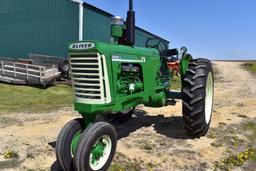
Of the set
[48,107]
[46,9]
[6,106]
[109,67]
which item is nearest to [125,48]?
[109,67]

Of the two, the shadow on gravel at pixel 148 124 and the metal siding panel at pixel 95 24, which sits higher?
the metal siding panel at pixel 95 24

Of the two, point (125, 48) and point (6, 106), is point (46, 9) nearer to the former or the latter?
point (6, 106)

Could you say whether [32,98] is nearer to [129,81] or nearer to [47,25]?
[129,81]

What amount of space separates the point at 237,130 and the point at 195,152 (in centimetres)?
232

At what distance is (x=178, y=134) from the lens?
25.0ft

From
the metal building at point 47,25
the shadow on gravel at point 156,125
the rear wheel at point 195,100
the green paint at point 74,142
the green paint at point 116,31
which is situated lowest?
the shadow on gravel at point 156,125

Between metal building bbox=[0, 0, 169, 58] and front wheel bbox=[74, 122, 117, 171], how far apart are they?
13806 millimetres

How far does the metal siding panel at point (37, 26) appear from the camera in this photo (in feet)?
63.2

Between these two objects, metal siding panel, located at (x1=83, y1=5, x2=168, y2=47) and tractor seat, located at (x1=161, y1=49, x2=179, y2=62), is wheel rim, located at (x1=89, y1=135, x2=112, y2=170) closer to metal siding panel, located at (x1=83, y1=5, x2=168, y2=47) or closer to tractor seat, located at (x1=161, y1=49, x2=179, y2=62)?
tractor seat, located at (x1=161, y1=49, x2=179, y2=62)

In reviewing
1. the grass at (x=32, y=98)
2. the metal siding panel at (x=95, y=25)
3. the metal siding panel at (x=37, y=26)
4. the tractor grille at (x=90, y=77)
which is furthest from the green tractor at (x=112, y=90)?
the metal siding panel at (x=37, y=26)

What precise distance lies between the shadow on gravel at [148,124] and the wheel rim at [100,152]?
1.72 m

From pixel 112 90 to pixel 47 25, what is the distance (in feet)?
50.5

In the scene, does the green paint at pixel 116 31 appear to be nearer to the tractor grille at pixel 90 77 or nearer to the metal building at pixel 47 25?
the tractor grille at pixel 90 77

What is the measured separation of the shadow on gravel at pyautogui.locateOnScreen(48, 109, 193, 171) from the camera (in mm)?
7582
